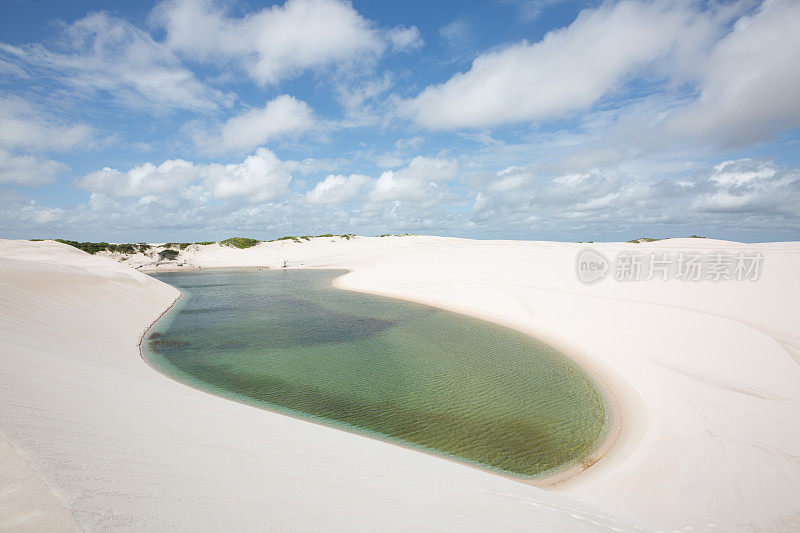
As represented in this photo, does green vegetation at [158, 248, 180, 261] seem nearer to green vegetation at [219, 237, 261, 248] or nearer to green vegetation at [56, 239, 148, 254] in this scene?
green vegetation at [56, 239, 148, 254]

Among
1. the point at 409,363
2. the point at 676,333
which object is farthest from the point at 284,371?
the point at 676,333

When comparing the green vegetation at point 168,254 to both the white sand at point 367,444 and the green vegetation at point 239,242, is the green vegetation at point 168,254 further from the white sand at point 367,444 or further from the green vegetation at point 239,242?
the white sand at point 367,444

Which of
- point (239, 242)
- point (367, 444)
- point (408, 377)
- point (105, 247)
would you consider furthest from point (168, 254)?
point (367, 444)

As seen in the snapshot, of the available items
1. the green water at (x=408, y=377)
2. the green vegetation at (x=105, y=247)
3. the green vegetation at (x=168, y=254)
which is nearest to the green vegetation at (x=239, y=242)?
the green vegetation at (x=168, y=254)

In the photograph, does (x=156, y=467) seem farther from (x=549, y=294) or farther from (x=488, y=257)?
(x=488, y=257)

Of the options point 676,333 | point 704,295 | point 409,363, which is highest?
point 704,295

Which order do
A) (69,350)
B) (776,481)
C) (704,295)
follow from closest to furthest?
(776,481) → (69,350) → (704,295)
